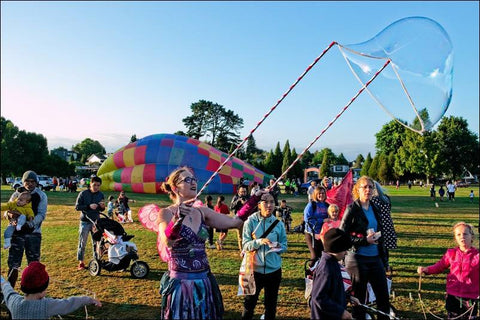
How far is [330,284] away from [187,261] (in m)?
1.29

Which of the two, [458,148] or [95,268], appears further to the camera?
[458,148]

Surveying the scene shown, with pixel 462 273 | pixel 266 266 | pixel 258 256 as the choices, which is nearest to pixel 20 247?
pixel 258 256

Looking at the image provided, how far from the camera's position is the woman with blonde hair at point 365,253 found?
4.20 m

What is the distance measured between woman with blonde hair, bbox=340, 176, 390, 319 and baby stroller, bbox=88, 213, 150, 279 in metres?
4.64

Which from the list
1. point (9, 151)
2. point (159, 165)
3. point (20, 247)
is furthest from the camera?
point (9, 151)

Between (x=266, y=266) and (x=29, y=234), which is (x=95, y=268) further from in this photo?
(x=266, y=266)

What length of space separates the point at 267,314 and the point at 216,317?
60.5 inches

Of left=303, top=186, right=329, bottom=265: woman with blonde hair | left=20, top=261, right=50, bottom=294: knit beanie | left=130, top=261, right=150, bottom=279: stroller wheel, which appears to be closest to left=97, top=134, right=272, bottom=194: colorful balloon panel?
left=130, top=261, right=150, bottom=279: stroller wheel

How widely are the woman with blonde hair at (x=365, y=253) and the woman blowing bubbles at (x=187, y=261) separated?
1670 mm

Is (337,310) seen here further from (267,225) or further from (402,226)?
(402,226)

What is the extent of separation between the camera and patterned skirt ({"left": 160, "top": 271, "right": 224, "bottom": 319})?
307 cm

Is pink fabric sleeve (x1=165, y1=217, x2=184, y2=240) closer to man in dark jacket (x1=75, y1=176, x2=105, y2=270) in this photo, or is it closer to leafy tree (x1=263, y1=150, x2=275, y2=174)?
man in dark jacket (x1=75, y1=176, x2=105, y2=270)

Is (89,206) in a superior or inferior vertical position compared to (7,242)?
superior

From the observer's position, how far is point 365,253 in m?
4.25
